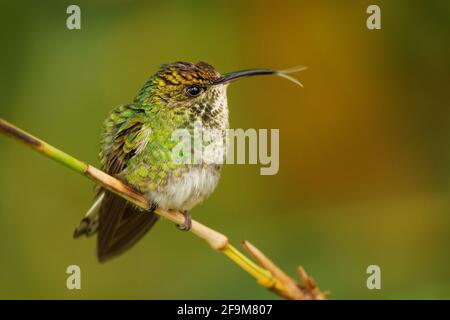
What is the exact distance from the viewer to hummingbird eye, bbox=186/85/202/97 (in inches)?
101

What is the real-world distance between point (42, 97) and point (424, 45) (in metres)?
2.45

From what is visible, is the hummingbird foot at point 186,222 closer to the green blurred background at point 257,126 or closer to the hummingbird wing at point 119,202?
the hummingbird wing at point 119,202

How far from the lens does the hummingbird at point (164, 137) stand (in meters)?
2.48

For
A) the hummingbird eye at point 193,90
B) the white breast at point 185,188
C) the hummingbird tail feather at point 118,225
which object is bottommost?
the hummingbird tail feather at point 118,225

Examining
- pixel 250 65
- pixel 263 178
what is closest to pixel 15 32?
pixel 250 65

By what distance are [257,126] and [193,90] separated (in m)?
1.27

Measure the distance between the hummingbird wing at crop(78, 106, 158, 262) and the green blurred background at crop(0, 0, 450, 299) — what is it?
0.83 m

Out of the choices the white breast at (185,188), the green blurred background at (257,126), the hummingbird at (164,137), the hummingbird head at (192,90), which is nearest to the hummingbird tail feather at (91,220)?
the hummingbird at (164,137)

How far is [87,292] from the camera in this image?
11.9ft

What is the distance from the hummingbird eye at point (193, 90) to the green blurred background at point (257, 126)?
3.83 ft

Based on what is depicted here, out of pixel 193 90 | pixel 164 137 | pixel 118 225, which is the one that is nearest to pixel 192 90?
pixel 193 90

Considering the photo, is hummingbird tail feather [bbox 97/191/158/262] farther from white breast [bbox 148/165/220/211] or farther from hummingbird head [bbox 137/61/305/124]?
hummingbird head [bbox 137/61/305/124]

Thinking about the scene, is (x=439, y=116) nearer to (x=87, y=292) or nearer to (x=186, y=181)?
(x=186, y=181)

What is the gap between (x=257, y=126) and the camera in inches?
149
